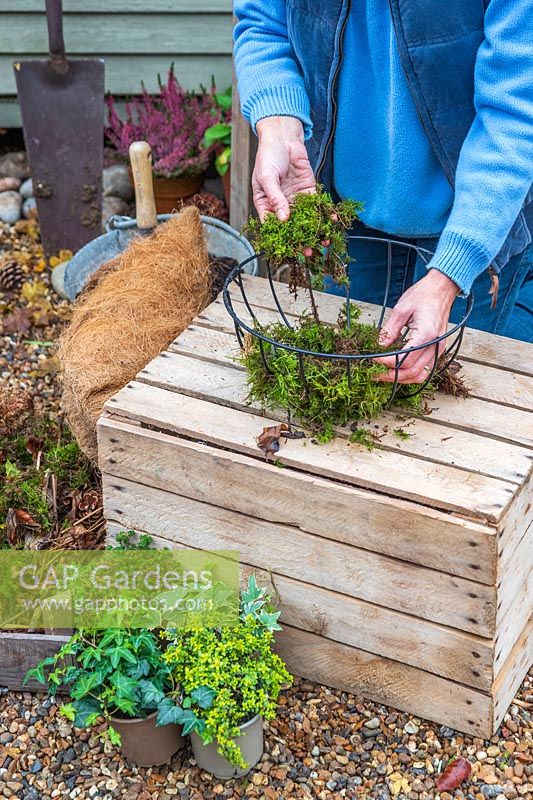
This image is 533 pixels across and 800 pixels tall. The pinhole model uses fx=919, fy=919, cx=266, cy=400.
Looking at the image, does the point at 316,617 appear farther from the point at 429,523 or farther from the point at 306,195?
the point at 306,195

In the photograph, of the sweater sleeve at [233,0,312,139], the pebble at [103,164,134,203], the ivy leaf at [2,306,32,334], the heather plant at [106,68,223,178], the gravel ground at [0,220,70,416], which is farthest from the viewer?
the pebble at [103,164,134,203]

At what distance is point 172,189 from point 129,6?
978mm

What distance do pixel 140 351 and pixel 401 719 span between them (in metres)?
1.24

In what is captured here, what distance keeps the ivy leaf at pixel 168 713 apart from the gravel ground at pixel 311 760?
251 millimetres

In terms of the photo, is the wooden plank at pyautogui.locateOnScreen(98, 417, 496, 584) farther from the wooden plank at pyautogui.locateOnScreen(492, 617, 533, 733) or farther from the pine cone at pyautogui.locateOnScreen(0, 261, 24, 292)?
the pine cone at pyautogui.locateOnScreen(0, 261, 24, 292)

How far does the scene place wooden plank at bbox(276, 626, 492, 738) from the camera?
2.16m

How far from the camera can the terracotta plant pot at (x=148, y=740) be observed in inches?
81.0

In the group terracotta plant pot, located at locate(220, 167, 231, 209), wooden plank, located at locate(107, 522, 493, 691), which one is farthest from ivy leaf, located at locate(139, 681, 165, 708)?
terracotta plant pot, located at locate(220, 167, 231, 209)

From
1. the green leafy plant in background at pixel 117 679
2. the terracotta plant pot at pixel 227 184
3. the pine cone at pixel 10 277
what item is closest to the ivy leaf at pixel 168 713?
the green leafy plant in background at pixel 117 679

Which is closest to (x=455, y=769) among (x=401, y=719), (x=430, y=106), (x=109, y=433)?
(x=401, y=719)

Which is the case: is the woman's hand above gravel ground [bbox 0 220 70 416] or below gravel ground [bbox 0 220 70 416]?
above

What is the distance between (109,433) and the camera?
87.7 inches

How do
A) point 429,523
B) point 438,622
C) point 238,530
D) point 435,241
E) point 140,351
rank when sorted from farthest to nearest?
point 140,351 < point 435,241 < point 238,530 < point 438,622 < point 429,523

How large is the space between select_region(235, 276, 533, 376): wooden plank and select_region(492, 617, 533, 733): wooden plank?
67 centimetres
